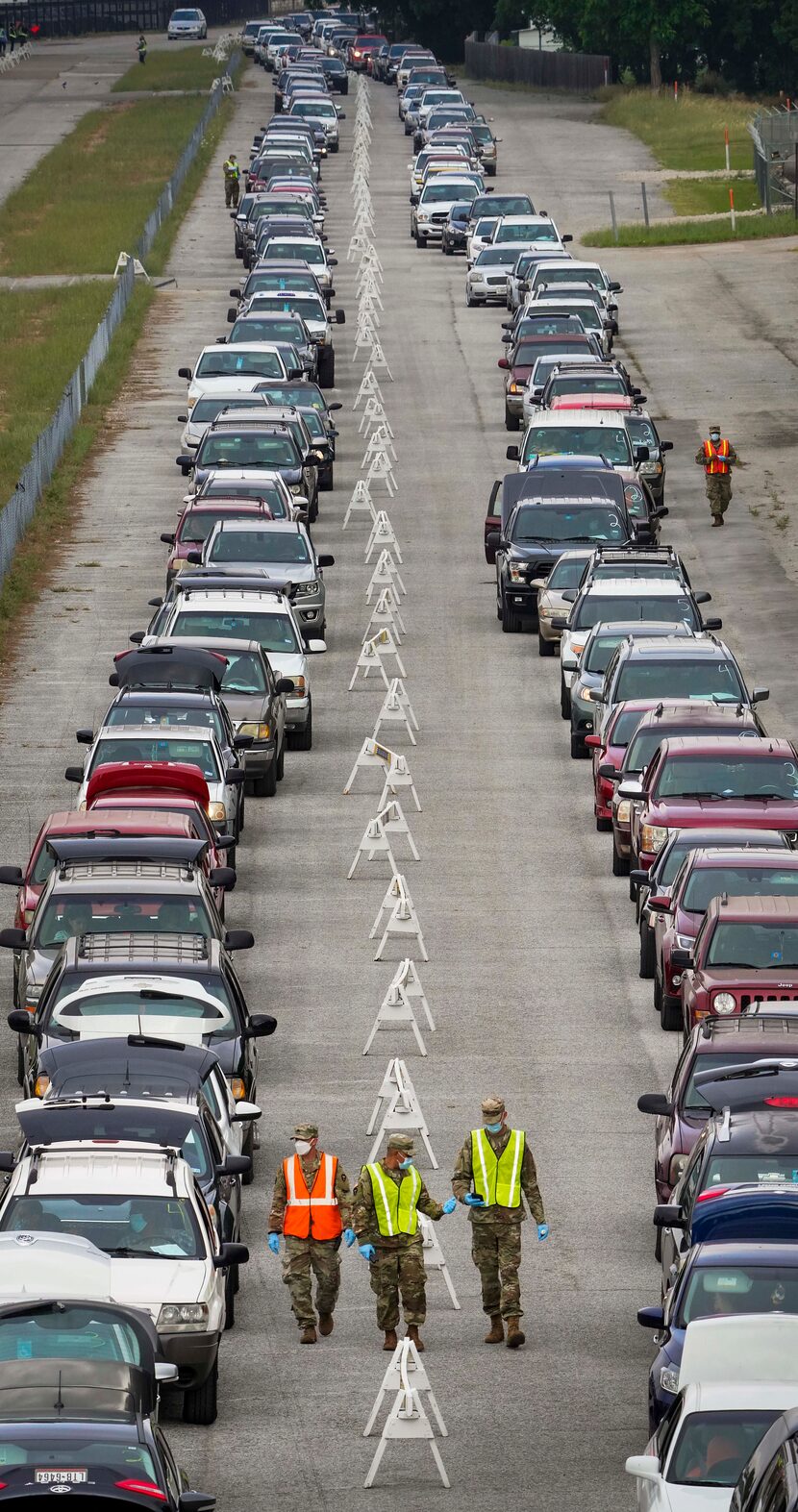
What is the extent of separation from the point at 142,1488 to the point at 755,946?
393 inches

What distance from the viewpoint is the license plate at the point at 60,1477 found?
35.6ft

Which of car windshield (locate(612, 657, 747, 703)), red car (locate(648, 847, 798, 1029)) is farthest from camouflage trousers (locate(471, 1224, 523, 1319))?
car windshield (locate(612, 657, 747, 703))

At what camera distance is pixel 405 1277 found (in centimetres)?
1584

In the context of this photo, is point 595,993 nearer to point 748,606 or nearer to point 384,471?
point 748,606

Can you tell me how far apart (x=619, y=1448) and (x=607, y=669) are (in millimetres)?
15932

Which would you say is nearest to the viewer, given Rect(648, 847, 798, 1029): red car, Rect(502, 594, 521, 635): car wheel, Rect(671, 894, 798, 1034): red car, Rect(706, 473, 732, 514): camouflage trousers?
Rect(671, 894, 798, 1034): red car

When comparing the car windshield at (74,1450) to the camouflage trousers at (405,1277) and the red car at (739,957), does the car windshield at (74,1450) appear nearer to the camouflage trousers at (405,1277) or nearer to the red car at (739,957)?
the camouflage trousers at (405,1277)

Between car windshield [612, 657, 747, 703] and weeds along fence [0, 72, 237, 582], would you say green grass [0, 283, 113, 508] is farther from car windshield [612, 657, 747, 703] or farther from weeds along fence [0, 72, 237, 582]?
car windshield [612, 657, 747, 703]

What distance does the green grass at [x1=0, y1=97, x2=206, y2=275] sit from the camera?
73875 mm

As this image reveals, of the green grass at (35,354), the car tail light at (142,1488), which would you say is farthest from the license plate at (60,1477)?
the green grass at (35,354)

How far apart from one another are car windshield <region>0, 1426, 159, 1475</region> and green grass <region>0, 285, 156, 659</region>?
26.8 meters

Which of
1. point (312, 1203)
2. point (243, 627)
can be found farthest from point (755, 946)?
point (243, 627)

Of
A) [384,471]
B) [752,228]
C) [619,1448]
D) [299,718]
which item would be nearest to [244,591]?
[299,718]

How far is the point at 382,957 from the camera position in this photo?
80.2ft
